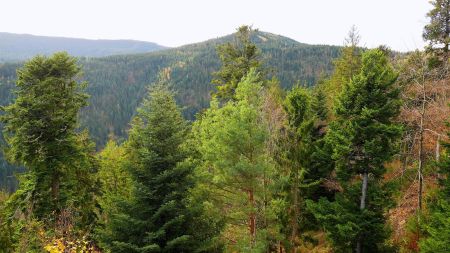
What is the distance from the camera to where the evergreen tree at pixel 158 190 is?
13.8m

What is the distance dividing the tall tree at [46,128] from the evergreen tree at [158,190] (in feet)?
26.6

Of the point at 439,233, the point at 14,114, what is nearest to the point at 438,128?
the point at 439,233

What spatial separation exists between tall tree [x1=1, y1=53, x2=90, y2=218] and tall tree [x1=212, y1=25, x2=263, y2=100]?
38.9 feet

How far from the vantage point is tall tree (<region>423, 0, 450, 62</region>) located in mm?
24641

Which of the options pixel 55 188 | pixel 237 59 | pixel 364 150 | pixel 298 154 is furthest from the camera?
pixel 237 59

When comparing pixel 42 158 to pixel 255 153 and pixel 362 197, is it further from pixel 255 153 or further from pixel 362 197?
pixel 362 197

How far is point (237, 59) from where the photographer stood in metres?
29.7

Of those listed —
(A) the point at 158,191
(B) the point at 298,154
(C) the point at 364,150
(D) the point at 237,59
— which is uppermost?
(D) the point at 237,59

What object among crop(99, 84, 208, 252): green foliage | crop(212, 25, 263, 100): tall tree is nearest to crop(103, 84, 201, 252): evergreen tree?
crop(99, 84, 208, 252): green foliage

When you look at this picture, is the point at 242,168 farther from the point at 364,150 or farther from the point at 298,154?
the point at 364,150

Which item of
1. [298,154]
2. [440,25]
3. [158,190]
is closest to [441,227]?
[298,154]

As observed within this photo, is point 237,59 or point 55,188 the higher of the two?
point 237,59

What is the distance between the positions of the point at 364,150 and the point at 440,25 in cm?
1483

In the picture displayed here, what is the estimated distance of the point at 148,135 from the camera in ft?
48.2
